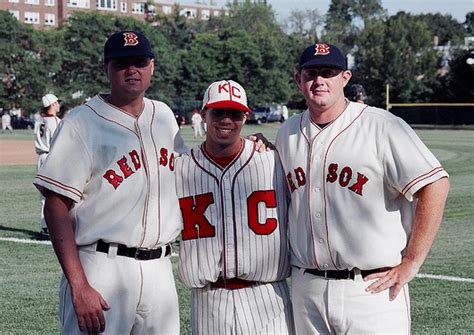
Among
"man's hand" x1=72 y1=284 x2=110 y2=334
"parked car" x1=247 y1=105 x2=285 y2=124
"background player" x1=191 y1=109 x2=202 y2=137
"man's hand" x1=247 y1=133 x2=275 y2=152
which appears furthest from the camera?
"parked car" x1=247 y1=105 x2=285 y2=124

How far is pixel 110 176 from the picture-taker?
392cm

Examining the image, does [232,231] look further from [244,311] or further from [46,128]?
[46,128]

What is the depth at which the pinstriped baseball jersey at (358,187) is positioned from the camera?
3.85m

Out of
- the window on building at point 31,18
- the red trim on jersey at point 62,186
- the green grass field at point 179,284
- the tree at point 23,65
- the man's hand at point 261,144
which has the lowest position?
the green grass field at point 179,284

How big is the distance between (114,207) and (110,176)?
15cm

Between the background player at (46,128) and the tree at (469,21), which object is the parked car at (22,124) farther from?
the tree at (469,21)

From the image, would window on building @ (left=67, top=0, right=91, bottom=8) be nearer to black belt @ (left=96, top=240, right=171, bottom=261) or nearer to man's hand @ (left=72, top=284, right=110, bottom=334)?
black belt @ (left=96, top=240, right=171, bottom=261)

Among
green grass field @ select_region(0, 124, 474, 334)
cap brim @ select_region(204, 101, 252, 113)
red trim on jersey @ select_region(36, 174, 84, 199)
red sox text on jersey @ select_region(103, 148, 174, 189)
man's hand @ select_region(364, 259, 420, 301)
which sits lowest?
green grass field @ select_region(0, 124, 474, 334)

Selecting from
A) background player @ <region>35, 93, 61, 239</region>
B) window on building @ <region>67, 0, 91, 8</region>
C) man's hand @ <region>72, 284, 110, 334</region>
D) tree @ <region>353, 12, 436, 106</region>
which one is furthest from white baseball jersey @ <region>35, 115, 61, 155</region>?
window on building @ <region>67, 0, 91, 8</region>

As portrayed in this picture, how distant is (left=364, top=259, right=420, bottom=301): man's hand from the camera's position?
3891 millimetres

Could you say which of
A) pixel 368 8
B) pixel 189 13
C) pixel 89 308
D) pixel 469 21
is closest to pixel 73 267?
pixel 89 308

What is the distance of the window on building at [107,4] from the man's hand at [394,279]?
107 m

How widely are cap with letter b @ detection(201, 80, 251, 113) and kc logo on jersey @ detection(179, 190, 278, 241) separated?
447mm

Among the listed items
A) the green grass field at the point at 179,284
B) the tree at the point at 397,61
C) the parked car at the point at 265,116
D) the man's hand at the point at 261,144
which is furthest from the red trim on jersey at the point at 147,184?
the tree at the point at 397,61
